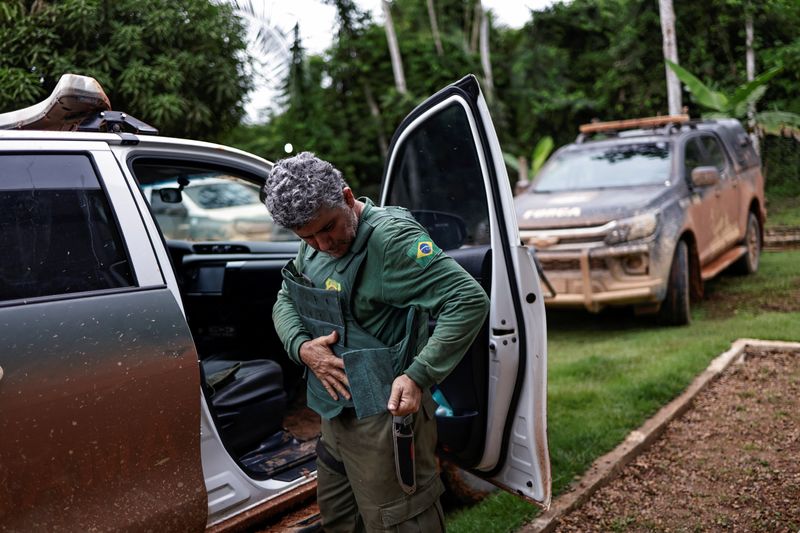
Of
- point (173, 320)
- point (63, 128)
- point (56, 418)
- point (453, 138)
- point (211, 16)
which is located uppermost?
point (211, 16)

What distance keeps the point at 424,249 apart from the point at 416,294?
14 centimetres

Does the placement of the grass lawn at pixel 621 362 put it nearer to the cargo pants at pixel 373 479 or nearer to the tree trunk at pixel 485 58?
the cargo pants at pixel 373 479

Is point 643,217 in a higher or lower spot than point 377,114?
lower

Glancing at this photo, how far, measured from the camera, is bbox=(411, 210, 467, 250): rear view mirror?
11.0ft

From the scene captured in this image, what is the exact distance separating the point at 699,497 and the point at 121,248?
9.25 ft

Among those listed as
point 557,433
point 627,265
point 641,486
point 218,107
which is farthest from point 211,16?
point 641,486

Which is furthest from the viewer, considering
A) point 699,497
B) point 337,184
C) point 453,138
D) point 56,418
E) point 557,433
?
point 557,433

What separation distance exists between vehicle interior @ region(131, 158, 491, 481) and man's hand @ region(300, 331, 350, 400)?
0.46 m

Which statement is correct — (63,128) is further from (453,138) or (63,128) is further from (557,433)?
(557,433)

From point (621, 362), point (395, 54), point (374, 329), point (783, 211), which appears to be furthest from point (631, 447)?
point (395, 54)

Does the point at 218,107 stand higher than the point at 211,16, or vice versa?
the point at 211,16

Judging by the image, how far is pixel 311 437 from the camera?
12.4ft

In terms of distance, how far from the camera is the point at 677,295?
21.9ft

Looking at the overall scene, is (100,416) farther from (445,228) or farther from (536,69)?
(536,69)
